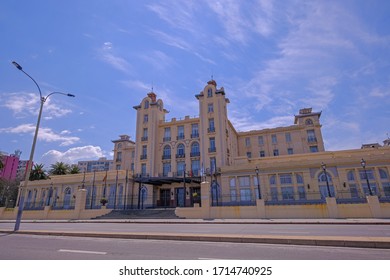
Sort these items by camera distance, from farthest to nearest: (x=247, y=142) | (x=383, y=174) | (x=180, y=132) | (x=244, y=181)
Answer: (x=247, y=142)
(x=180, y=132)
(x=244, y=181)
(x=383, y=174)

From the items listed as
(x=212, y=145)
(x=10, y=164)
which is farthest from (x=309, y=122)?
(x=10, y=164)

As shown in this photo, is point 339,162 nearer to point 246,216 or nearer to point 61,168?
point 246,216

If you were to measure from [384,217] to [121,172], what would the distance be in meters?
34.6

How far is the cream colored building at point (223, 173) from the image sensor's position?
83.0 feet

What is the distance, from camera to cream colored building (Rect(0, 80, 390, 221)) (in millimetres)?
25312

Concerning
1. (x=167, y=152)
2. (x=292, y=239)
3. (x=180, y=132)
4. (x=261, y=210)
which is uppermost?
(x=180, y=132)

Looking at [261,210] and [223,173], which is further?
[223,173]

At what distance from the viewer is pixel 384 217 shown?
18.3m

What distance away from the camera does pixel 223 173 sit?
1302 inches

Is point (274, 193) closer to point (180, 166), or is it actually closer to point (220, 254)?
point (180, 166)

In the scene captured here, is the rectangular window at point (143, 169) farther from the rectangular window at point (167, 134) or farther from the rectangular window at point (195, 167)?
the rectangular window at point (195, 167)

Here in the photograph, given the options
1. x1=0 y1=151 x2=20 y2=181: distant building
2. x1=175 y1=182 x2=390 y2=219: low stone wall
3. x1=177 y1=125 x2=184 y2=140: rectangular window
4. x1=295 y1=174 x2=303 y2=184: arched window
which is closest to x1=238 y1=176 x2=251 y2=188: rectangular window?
x1=295 y1=174 x2=303 y2=184: arched window

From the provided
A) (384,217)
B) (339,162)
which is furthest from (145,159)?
(384,217)

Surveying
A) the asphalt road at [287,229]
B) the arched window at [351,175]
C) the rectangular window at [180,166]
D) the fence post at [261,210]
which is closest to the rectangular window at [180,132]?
the rectangular window at [180,166]
